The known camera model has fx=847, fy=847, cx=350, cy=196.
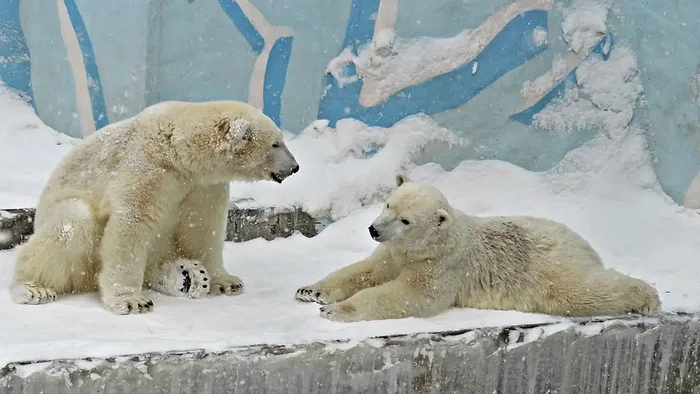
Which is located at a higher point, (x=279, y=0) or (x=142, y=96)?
(x=279, y=0)

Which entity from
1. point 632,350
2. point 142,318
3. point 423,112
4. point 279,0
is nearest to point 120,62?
point 279,0

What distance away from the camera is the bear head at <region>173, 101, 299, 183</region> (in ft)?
12.6

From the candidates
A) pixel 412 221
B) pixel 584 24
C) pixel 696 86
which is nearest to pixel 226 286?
pixel 412 221

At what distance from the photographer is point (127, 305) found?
11.9ft

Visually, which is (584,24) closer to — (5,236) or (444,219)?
(444,219)

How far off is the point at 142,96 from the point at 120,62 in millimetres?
350

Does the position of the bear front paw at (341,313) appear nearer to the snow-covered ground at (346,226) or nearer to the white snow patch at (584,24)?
the snow-covered ground at (346,226)

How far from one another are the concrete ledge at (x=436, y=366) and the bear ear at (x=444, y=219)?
563mm

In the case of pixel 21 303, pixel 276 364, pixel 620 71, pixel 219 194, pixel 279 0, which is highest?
pixel 279 0

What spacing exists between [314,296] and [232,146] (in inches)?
31.5

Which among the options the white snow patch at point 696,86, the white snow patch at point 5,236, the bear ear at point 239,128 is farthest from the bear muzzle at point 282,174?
the white snow patch at point 696,86

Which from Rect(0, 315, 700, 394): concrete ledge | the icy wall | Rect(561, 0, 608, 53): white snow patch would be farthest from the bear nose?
Rect(561, 0, 608, 53): white snow patch

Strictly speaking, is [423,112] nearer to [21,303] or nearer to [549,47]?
[549,47]

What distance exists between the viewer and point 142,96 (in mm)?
6750
